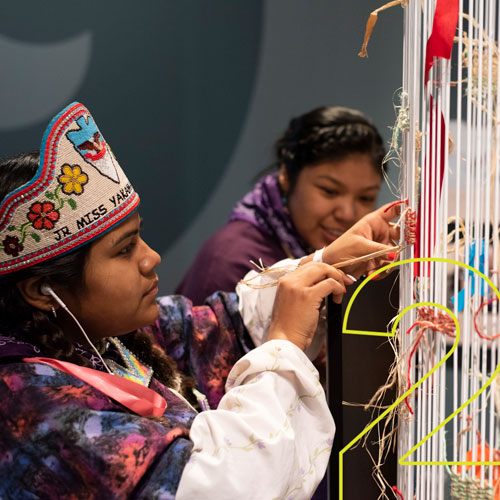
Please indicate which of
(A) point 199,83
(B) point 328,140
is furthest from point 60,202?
(A) point 199,83

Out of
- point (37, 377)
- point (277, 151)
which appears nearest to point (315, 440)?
point (37, 377)

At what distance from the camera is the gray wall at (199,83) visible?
5.82 feet

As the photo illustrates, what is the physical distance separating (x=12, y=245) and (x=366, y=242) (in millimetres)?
459

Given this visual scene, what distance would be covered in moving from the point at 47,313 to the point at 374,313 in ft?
1.35

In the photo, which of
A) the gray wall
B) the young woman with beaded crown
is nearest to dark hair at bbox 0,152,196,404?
the young woman with beaded crown

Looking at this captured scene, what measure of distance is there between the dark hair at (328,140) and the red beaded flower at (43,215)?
95 centimetres

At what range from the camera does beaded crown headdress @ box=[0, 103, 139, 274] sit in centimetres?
81

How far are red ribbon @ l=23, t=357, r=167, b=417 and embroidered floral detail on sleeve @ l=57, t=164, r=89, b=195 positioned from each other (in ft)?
0.66

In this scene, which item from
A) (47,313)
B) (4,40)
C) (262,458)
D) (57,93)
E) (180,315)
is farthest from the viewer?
(57,93)

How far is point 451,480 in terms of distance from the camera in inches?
26.0

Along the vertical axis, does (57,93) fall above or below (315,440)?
above

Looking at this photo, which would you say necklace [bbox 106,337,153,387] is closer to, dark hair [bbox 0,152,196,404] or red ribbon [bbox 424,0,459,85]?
dark hair [bbox 0,152,196,404]

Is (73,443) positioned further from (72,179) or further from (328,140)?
(328,140)

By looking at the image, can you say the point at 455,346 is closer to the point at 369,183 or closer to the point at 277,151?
the point at 369,183
